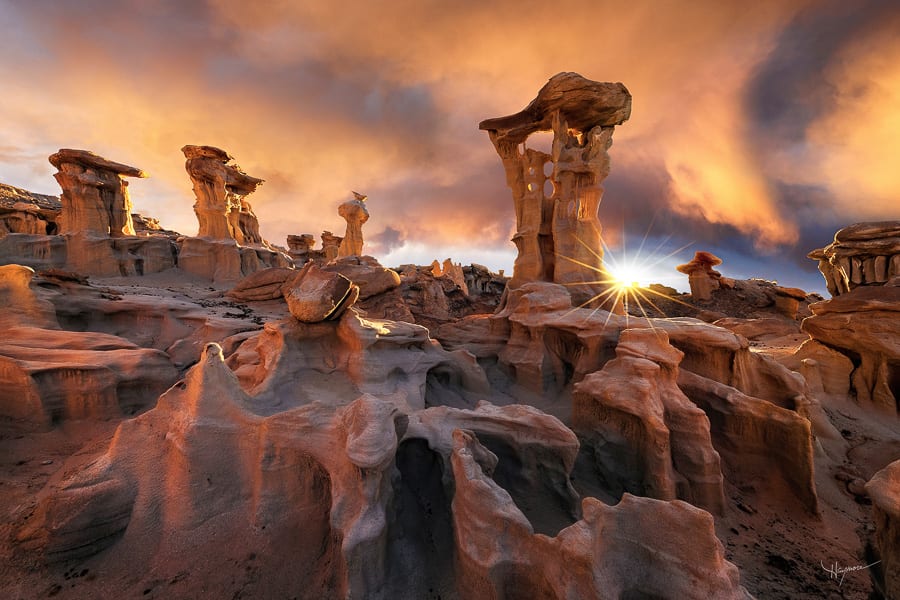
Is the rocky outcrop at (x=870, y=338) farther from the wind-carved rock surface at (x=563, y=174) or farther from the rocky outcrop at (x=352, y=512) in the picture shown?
the rocky outcrop at (x=352, y=512)

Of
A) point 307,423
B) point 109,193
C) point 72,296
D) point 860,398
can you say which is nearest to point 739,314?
point 860,398

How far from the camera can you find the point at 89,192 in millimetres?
18609

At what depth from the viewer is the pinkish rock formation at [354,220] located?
Result: 81.3ft

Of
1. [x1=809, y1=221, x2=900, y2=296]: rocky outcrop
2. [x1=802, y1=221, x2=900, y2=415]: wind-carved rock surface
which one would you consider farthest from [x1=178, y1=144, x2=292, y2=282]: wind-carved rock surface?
[x1=809, y1=221, x2=900, y2=296]: rocky outcrop

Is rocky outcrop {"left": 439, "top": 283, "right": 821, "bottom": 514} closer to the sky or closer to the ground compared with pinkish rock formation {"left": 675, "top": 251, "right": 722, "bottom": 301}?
closer to the ground

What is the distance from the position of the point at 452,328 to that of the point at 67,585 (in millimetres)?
10033

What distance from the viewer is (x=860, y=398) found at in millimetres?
→ 9336

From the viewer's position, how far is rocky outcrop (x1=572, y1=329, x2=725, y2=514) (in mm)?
5605

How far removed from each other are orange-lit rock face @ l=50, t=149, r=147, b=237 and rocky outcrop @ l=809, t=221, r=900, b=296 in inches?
1448

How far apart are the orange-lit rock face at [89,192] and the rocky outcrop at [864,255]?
36768 millimetres

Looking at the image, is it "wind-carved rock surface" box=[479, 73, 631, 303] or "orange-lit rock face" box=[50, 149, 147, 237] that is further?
"orange-lit rock face" box=[50, 149, 147, 237]

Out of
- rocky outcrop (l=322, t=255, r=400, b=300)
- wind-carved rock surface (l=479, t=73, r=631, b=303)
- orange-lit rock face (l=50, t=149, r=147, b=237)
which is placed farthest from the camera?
orange-lit rock face (l=50, t=149, r=147, b=237)

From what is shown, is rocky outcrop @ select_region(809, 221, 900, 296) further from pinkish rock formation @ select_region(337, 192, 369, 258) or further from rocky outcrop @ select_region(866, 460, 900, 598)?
pinkish rock formation @ select_region(337, 192, 369, 258)

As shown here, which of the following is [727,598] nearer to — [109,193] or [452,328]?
[452,328]
